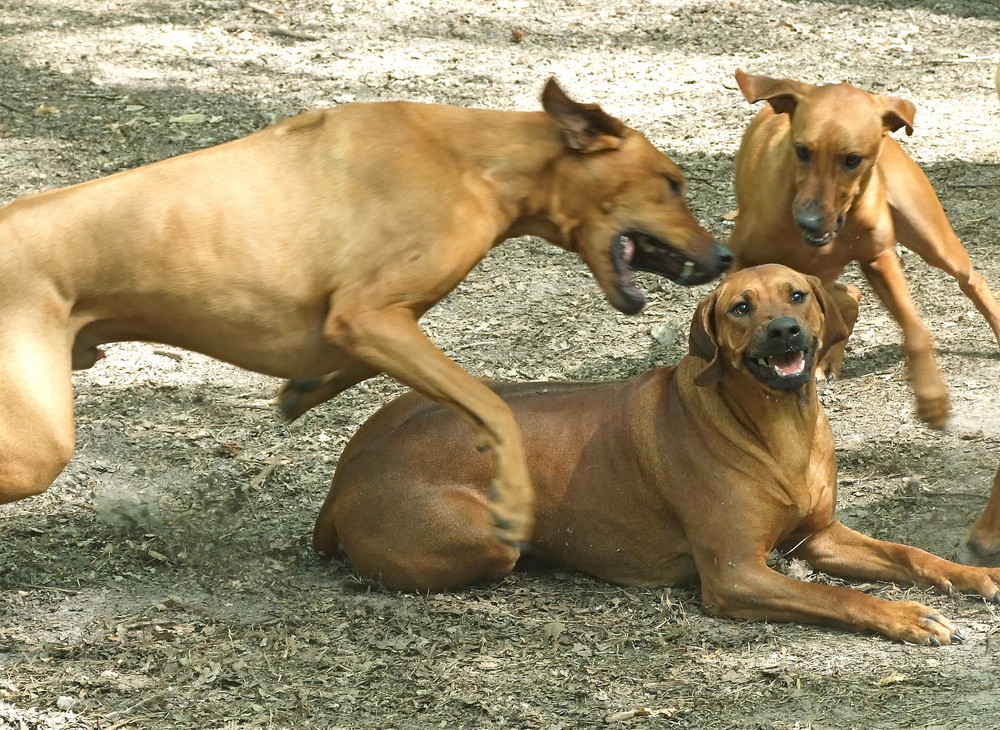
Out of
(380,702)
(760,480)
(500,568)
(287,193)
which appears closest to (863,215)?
(760,480)

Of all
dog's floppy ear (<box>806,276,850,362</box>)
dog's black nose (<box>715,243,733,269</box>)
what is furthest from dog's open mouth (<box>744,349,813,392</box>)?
dog's black nose (<box>715,243,733,269</box>)

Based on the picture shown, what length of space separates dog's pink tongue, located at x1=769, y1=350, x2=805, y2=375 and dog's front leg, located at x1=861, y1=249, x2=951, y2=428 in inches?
45.3

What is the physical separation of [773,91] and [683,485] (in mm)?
2325

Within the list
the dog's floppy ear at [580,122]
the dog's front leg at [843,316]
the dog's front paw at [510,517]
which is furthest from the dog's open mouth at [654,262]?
the dog's front leg at [843,316]

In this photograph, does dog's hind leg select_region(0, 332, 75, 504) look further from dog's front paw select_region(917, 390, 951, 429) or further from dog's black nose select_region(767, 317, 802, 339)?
dog's front paw select_region(917, 390, 951, 429)

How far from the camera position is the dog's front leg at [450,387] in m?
4.88

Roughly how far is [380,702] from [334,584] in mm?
981

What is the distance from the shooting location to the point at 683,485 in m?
5.69

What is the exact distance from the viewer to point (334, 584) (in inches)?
232

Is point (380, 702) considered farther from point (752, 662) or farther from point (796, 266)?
point (796, 266)

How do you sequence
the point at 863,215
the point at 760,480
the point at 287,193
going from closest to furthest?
the point at 287,193, the point at 760,480, the point at 863,215

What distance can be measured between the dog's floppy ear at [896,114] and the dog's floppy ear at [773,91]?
42cm

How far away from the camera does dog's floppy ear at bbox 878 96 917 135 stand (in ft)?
22.3

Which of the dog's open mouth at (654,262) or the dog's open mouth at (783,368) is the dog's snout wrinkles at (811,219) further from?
the dog's open mouth at (654,262)
